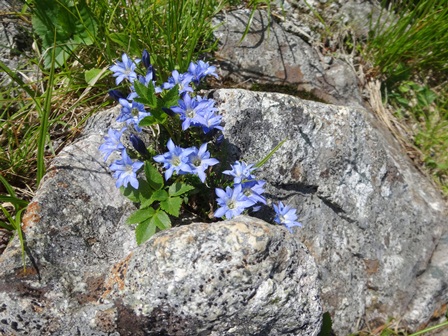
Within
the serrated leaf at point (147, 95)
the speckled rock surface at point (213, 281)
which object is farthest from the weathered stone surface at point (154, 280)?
the serrated leaf at point (147, 95)

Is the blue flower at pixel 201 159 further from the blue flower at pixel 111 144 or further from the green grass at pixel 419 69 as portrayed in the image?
the green grass at pixel 419 69

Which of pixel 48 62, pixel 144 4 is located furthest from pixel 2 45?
pixel 144 4

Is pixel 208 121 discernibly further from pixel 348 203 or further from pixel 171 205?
pixel 348 203

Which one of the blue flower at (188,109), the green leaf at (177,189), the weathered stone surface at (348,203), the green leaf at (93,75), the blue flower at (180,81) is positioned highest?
the blue flower at (180,81)

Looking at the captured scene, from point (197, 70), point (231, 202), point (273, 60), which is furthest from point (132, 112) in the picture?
point (273, 60)

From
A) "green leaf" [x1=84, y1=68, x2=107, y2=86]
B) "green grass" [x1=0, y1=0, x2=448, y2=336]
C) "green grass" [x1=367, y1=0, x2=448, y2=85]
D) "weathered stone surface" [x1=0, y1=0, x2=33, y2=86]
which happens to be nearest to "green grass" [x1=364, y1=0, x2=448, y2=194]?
"green grass" [x1=367, y1=0, x2=448, y2=85]

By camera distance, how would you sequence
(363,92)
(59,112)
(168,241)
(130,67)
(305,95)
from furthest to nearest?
(363,92)
(305,95)
(59,112)
(130,67)
(168,241)

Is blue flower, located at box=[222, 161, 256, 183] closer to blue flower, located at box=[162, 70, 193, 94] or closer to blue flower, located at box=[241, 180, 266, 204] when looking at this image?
blue flower, located at box=[241, 180, 266, 204]

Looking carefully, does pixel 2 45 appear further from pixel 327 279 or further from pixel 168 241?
pixel 327 279
